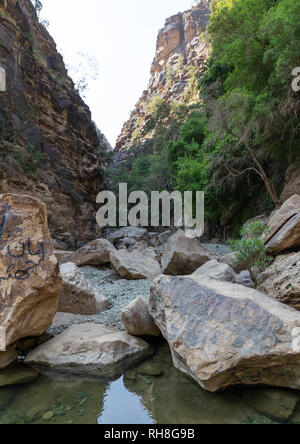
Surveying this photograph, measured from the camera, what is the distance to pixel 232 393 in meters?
2.25

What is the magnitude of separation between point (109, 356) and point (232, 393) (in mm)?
1320

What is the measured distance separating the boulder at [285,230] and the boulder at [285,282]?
20.7 inches

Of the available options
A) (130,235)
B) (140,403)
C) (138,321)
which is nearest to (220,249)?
(138,321)

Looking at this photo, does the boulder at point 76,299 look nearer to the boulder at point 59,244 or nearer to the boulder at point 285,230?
the boulder at point 285,230

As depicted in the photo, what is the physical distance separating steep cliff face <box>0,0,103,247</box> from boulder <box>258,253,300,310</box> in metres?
9.44

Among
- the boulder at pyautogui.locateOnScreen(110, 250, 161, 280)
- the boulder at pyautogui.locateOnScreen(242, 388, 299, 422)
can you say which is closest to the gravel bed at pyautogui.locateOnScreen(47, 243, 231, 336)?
the boulder at pyautogui.locateOnScreen(110, 250, 161, 280)

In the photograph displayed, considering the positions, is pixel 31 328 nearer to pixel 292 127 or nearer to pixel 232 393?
pixel 232 393

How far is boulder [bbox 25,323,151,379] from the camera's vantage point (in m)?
2.81

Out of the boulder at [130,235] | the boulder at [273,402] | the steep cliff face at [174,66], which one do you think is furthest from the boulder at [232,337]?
the steep cliff face at [174,66]

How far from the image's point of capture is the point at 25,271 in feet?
9.90

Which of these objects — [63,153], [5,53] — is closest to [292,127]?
[63,153]

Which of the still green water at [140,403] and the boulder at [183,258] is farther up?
the boulder at [183,258]

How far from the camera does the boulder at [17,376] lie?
102 inches

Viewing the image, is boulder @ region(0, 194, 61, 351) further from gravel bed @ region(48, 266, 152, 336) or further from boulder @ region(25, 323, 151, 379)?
gravel bed @ region(48, 266, 152, 336)
